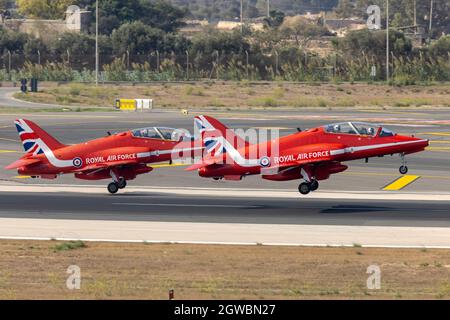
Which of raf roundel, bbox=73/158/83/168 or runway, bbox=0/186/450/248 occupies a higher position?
raf roundel, bbox=73/158/83/168

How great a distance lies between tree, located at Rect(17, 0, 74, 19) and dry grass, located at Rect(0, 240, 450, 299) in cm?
15904

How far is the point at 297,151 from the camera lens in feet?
137

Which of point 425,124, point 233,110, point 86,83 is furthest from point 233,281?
point 86,83

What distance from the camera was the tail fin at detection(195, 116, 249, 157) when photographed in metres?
42.0

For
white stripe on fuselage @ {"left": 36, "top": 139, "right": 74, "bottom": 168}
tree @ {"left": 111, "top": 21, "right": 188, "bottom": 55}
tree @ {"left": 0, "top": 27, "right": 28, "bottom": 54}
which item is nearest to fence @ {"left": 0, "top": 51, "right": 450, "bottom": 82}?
tree @ {"left": 111, "top": 21, "right": 188, "bottom": 55}

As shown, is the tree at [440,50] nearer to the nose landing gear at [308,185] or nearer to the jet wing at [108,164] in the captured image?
the nose landing gear at [308,185]

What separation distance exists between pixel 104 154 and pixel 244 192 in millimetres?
6075

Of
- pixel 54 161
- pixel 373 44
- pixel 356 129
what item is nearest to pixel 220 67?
pixel 373 44

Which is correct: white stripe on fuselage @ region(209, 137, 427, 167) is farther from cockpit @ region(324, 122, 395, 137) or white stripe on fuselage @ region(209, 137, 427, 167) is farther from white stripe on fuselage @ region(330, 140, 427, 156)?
cockpit @ region(324, 122, 395, 137)

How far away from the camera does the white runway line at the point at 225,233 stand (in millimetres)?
33312

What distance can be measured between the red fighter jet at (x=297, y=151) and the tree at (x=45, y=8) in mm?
150175

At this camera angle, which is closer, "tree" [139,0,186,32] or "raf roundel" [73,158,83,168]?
"raf roundel" [73,158,83,168]

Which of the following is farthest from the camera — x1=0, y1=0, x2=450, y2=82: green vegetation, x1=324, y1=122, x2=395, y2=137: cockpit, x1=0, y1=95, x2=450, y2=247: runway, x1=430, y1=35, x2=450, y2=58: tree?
x1=430, y1=35, x2=450, y2=58: tree
